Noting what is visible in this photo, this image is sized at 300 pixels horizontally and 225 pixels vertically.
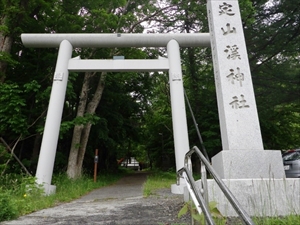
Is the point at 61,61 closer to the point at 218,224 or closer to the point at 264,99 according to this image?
the point at 218,224

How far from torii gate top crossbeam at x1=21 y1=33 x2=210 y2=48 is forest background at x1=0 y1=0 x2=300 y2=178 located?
985mm

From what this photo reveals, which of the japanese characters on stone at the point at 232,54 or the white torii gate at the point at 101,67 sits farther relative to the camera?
the white torii gate at the point at 101,67

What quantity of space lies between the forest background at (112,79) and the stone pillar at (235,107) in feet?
14.5

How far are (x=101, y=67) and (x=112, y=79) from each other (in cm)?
441

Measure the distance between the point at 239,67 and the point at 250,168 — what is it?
176 cm

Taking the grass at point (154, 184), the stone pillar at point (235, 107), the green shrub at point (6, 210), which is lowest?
the green shrub at point (6, 210)

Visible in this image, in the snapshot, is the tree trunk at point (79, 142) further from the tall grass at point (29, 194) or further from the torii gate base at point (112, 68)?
the torii gate base at point (112, 68)

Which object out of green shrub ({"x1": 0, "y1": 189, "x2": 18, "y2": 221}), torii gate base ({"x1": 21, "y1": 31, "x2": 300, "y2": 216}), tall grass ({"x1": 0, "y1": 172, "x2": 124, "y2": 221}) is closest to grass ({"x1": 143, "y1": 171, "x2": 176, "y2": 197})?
torii gate base ({"x1": 21, "y1": 31, "x2": 300, "y2": 216})

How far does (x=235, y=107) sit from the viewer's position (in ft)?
13.1

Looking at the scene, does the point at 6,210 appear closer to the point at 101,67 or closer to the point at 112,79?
the point at 101,67

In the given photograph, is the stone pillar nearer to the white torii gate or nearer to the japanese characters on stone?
the japanese characters on stone

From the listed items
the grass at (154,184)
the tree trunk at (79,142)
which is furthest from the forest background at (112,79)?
the grass at (154,184)

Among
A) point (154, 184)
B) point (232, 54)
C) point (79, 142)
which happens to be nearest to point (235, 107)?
point (232, 54)

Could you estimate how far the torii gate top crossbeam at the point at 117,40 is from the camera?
706cm
